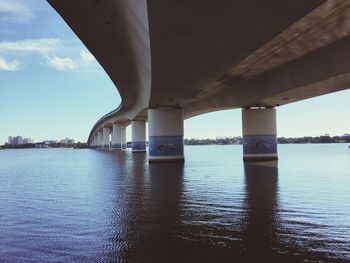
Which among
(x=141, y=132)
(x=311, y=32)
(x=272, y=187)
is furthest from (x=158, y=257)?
(x=141, y=132)

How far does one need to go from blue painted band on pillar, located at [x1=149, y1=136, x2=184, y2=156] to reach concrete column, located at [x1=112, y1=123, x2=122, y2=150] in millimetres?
62182

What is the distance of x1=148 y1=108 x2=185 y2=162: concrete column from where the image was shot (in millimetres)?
43000

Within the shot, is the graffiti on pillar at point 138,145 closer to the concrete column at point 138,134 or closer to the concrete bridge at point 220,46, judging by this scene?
the concrete column at point 138,134

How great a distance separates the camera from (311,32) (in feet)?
67.6

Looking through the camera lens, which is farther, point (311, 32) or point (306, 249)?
point (311, 32)

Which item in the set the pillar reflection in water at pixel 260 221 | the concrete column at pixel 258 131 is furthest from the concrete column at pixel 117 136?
the pillar reflection in water at pixel 260 221

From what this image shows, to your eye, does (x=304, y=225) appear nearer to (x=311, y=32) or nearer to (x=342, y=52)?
(x=311, y=32)

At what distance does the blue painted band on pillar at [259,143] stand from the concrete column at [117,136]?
64552 millimetres

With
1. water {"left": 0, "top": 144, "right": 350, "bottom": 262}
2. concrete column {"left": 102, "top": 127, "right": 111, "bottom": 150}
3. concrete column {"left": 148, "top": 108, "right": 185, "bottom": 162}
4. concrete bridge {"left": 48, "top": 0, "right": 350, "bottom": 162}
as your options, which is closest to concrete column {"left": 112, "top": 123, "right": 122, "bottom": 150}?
concrete column {"left": 102, "top": 127, "right": 111, "bottom": 150}

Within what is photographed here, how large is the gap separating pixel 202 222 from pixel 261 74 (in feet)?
76.8

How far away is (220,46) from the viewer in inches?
687

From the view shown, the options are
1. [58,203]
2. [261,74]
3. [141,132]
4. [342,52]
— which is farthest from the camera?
[141,132]

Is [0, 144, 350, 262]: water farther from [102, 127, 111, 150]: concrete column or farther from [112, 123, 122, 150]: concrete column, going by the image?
[102, 127, 111, 150]: concrete column

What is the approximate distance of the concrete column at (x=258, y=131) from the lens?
4334 cm
